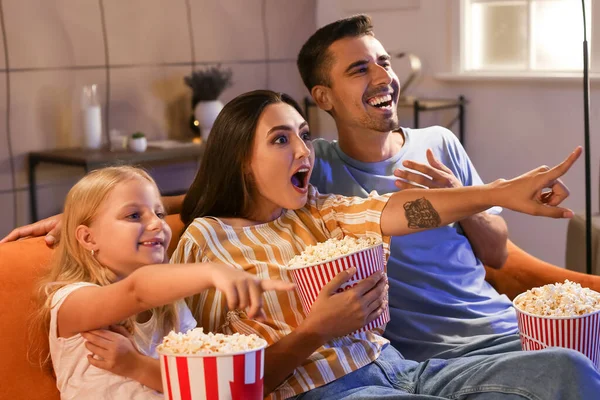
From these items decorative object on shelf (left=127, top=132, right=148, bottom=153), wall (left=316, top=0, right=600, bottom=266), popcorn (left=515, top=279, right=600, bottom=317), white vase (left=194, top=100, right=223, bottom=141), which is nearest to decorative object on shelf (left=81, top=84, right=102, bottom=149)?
decorative object on shelf (left=127, top=132, right=148, bottom=153)

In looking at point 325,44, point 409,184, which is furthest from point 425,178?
point 325,44

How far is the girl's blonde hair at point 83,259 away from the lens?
69.2 inches

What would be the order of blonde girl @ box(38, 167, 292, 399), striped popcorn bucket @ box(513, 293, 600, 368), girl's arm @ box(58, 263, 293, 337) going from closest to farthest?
1. girl's arm @ box(58, 263, 293, 337)
2. blonde girl @ box(38, 167, 292, 399)
3. striped popcorn bucket @ box(513, 293, 600, 368)

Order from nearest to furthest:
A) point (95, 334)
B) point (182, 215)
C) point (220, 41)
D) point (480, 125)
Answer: point (95, 334) → point (182, 215) → point (480, 125) → point (220, 41)

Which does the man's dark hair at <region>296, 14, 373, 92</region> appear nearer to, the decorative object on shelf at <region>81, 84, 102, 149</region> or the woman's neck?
the woman's neck

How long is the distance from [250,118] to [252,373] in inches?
31.1

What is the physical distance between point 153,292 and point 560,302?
88cm

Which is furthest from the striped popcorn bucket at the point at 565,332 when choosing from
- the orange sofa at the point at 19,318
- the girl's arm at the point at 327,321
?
the orange sofa at the point at 19,318

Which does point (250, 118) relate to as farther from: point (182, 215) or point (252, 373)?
point (252, 373)

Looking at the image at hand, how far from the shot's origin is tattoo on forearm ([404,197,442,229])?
72.8 inches

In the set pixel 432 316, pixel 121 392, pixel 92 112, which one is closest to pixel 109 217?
pixel 121 392

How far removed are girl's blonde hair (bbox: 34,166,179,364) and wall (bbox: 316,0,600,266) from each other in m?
2.66

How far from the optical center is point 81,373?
1.69m

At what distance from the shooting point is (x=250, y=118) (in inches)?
78.0
